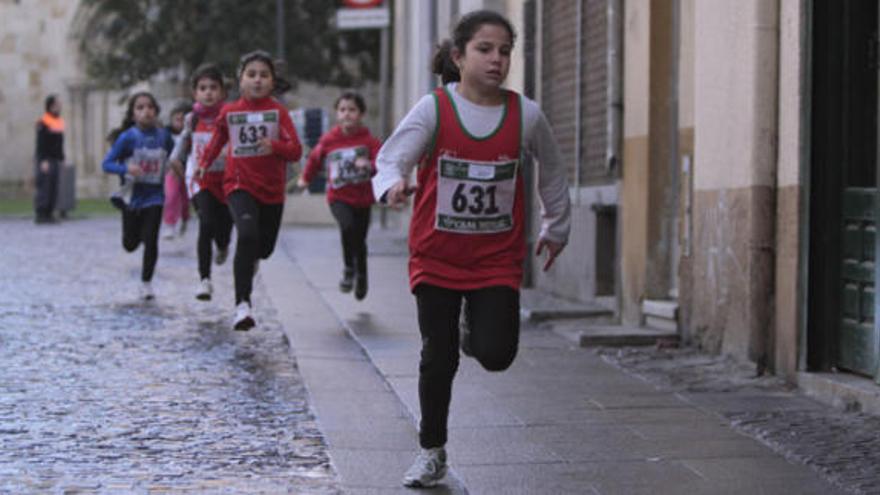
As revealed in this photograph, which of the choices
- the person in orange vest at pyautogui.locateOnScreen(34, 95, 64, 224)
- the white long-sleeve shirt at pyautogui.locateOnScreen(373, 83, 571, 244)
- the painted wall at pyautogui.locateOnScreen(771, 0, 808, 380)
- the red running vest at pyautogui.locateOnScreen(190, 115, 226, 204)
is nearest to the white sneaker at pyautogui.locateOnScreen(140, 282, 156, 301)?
the red running vest at pyautogui.locateOnScreen(190, 115, 226, 204)

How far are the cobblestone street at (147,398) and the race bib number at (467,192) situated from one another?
96 cm

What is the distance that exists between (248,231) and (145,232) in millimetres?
2913

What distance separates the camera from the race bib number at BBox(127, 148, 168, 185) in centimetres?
1435

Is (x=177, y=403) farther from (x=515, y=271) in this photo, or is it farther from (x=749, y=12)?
(x=749, y=12)

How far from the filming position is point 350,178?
13641mm

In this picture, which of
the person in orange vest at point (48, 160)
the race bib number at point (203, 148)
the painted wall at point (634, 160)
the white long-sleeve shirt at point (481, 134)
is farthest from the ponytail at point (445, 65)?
the person in orange vest at point (48, 160)

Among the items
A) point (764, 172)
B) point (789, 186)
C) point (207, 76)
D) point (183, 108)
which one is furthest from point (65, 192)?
point (789, 186)

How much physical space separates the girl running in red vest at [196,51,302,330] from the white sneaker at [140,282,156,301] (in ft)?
6.99

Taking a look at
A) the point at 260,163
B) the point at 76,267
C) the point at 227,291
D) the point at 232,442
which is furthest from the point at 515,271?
the point at 76,267

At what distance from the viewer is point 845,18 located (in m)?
8.71

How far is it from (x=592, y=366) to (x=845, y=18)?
2.30m

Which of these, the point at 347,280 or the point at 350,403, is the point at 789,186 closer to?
the point at 350,403

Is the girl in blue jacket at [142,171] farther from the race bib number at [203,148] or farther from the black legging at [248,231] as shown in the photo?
the black legging at [248,231]

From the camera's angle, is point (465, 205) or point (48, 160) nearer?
point (465, 205)
